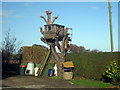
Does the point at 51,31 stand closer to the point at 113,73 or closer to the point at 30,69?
the point at 30,69

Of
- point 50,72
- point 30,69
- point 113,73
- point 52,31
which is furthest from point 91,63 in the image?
point 30,69

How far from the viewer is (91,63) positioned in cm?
1817

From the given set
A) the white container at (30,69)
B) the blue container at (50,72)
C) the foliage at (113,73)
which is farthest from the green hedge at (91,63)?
the white container at (30,69)

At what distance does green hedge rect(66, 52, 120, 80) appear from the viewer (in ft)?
55.9

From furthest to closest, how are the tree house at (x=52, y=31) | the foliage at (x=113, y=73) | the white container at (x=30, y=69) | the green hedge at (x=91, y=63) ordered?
the white container at (x=30, y=69), the tree house at (x=52, y=31), the green hedge at (x=91, y=63), the foliage at (x=113, y=73)

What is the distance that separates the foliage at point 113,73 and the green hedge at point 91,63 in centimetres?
78

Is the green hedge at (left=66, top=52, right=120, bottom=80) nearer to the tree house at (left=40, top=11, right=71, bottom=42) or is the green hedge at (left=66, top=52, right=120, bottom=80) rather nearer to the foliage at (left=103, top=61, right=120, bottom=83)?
the foliage at (left=103, top=61, right=120, bottom=83)

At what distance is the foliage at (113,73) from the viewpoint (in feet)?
49.9

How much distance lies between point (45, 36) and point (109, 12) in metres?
7.65

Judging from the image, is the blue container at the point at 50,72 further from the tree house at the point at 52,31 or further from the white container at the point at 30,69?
the tree house at the point at 52,31

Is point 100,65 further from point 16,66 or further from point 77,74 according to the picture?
point 16,66

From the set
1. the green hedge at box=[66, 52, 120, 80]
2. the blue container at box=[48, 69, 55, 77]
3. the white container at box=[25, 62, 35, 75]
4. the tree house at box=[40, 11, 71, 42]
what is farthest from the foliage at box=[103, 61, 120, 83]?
the white container at box=[25, 62, 35, 75]

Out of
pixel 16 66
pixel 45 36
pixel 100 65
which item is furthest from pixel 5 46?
pixel 100 65

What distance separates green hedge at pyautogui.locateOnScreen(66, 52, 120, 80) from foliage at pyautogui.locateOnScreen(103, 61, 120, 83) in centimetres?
78
